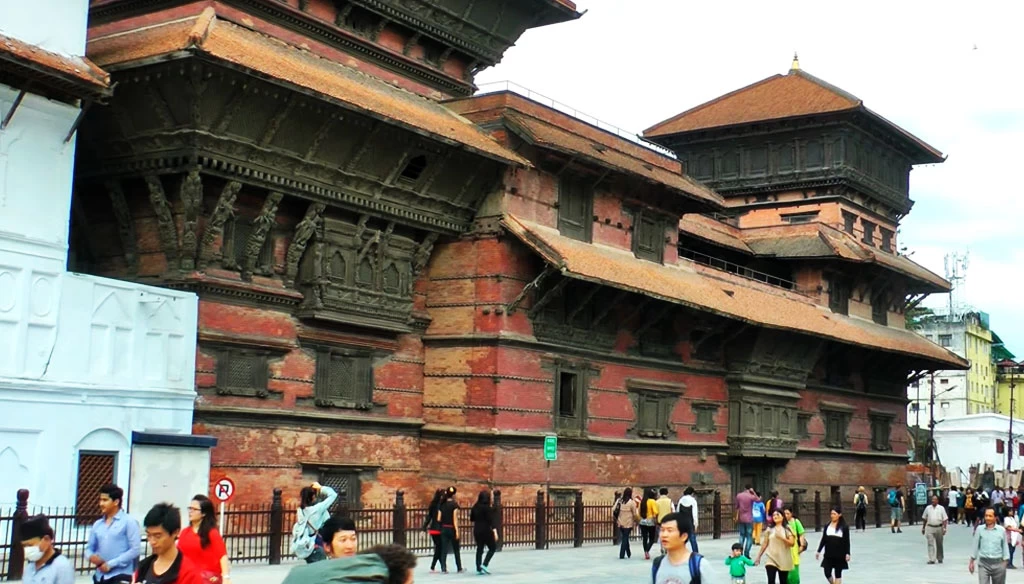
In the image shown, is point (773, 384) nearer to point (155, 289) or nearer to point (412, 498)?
point (412, 498)

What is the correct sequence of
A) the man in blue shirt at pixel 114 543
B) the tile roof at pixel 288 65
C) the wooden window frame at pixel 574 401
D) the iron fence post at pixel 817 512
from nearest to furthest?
the man in blue shirt at pixel 114 543 → the tile roof at pixel 288 65 → the wooden window frame at pixel 574 401 → the iron fence post at pixel 817 512

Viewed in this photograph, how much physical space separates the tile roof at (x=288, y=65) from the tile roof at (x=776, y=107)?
21.4 meters

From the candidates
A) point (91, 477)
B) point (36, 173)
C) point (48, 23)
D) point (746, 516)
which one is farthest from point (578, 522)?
point (48, 23)

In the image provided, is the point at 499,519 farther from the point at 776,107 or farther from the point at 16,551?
the point at 776,107

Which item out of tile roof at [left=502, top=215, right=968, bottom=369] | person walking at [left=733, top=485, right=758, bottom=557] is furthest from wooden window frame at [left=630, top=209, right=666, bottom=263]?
person walking at [left=733, top=485, right=758, bottom=557]

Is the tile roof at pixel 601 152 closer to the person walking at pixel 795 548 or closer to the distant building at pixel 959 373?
the person walking at pixel 795 548

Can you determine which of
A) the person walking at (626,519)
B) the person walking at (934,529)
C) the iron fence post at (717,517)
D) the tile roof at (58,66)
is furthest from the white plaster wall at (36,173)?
the iron fence post at (717,517)

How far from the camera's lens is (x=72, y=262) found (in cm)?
2350

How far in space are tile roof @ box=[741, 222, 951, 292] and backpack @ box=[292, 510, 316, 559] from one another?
3087 centimetres

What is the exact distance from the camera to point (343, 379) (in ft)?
82.1

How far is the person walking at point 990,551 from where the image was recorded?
1450cm

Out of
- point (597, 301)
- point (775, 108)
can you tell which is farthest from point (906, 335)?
point (597, 301)

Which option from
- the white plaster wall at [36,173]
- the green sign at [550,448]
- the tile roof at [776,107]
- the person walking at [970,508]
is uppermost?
the tile roof at [776,107]

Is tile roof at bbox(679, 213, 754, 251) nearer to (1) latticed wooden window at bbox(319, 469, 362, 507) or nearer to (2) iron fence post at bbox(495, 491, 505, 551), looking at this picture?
(2) iron fence post at bbox(495, 491, 505, 551)
